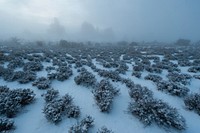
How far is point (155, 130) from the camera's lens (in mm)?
6309

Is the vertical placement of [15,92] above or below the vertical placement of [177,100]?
above

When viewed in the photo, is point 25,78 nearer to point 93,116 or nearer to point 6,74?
point 6,74

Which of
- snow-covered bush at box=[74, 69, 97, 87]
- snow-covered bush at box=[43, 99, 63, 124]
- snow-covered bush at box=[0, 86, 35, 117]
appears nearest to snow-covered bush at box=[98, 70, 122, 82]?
snow-covered bush at box=[74, 69, 97, 87]

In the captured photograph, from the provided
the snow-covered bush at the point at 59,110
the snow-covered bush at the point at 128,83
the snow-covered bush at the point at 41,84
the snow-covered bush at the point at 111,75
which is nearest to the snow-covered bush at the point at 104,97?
the snow-covered bush at the point at 59,110

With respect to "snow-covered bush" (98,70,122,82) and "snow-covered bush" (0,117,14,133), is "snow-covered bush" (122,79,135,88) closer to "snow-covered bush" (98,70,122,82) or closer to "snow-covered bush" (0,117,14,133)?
"snow-covered bush" (98,70,122,82)

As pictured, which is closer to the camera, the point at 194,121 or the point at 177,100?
the point at 194,121

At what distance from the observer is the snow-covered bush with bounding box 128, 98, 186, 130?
6434 millimetres

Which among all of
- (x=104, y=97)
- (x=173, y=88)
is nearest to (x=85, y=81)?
(x=104, y=97)

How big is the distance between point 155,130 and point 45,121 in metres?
4.95

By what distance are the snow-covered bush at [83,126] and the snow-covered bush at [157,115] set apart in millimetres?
2286

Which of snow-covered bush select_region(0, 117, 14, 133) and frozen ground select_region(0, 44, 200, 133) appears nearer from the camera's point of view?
snow-covered bush select_region(0, 117, 14, 133)

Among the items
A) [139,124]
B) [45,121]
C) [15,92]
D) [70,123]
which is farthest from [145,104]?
[15,92]

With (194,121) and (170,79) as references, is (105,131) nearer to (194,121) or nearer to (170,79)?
(194,121)

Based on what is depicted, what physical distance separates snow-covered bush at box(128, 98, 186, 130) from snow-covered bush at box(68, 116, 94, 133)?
229 cm
